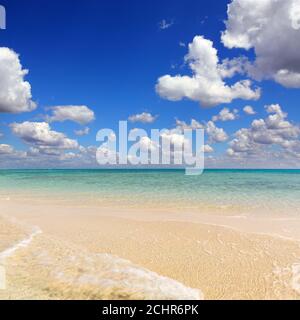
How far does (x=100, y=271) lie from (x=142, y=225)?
506 centimetres

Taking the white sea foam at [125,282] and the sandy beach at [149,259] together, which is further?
the sandy beach at [149,259]

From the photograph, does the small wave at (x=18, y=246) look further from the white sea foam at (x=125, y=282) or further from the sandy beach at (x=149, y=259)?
the white sea foam at (x=125, y=282)

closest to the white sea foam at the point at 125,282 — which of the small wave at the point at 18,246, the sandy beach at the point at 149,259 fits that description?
the sandy beach at the point at 149,259

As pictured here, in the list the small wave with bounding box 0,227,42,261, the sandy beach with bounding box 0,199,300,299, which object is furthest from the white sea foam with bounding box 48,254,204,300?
the small wave with bounding box 0,227,42,261

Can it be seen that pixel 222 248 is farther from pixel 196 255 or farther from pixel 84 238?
pixel 84 238

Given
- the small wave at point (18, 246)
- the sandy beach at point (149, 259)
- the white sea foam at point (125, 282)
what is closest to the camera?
the white sea foam at point (125, 282)

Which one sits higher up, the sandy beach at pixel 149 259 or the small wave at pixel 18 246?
the small wave at pixel 18 246

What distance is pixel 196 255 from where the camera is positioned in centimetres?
778

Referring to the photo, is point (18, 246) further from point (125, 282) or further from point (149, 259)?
point (125, 282)

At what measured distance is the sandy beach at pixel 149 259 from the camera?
555 centimetres

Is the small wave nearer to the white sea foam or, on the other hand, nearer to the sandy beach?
the sandy beach

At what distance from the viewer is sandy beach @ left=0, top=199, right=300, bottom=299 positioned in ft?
18.2

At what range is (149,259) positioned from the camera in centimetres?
741
